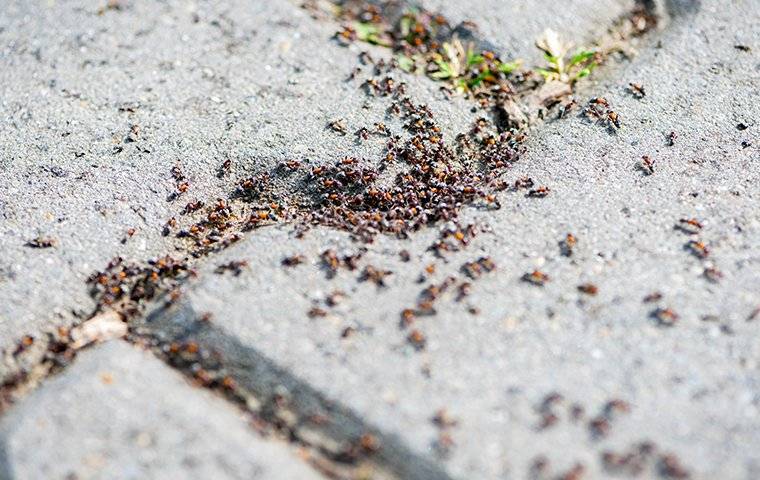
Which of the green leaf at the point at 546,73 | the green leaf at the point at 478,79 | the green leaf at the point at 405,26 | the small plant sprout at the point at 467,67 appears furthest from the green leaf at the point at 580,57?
the green leaf at the point at 405,26

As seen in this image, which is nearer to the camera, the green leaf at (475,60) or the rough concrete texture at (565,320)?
the rough concrete texture at (565,320)

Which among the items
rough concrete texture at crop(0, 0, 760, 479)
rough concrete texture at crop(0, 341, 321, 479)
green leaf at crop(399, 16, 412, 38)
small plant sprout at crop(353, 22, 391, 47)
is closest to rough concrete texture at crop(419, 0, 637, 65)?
rough concrete texture at crop(0, 0, 760, 479)

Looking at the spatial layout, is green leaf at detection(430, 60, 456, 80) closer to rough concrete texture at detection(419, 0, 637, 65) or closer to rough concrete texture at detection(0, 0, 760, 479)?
rough concrete texture at detection(0, 0, 760, 479)

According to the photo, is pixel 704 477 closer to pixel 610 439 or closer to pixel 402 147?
pixel 610 439

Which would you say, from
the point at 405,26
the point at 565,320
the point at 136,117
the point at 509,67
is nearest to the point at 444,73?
the point at 509,67

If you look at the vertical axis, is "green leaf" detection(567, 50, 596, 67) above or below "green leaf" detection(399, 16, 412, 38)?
above

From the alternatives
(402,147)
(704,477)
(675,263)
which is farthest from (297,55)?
(704,477)

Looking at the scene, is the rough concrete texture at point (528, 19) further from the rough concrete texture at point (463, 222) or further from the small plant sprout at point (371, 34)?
the small plant sprout at point (371, 34)
